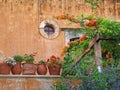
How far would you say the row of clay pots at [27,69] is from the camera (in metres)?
9.45

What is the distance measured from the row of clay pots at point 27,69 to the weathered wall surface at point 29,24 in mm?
3890

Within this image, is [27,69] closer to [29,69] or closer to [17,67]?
[29,69]

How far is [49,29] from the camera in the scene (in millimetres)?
14312

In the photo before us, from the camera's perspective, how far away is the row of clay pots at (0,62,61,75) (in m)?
9.45

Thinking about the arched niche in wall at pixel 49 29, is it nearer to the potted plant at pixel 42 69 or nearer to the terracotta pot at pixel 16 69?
the potted plant at pixel 42 69

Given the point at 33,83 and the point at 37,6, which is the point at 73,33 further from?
the point at 33,83

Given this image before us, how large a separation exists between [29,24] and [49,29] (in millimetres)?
814

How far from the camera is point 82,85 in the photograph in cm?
782

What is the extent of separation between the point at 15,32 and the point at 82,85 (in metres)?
6.36

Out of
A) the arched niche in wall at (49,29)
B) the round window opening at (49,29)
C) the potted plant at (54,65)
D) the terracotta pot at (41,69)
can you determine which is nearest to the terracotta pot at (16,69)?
the terracotta pot at (41,69)

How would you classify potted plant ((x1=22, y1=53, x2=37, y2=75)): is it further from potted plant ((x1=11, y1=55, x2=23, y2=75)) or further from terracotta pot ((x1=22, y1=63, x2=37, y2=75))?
potted plant ((x1=11, y1=55, x2=23, y2=75))

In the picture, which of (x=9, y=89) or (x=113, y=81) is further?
(x=9, y=89)

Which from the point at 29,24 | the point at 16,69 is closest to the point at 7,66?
the point at 16,69

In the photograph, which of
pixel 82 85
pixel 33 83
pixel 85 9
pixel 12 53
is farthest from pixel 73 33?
pixel 82 85
